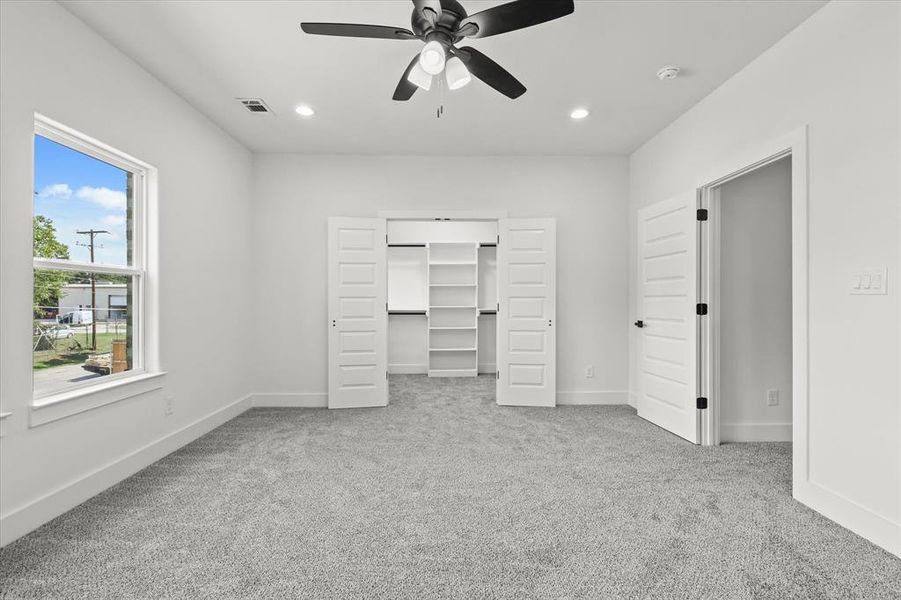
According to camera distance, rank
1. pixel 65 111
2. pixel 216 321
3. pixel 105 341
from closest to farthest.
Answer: pixel 65 111
pixel 105 341
pixel 216 321

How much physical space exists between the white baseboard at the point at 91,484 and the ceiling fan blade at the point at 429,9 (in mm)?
3037

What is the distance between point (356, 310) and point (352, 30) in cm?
300

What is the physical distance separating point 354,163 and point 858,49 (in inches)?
159

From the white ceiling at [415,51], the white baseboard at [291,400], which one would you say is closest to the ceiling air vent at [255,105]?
the white ceiling at [415,51]

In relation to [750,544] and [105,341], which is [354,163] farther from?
[750,544]

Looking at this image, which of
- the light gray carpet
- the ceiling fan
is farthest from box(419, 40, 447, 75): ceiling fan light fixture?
the light gray carpet

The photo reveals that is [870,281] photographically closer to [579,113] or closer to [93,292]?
[579,113]

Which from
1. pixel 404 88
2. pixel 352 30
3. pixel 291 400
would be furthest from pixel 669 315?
pixel 291 400

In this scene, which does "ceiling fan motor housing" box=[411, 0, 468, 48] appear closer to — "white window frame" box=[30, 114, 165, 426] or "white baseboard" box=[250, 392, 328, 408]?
"white window frame" box=[30, 114, 165, 426]

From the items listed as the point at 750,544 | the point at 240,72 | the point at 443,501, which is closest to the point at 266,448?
the point at 443,501

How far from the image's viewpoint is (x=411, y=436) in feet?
11.8

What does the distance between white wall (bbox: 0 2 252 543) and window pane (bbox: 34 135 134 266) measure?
0.20 m

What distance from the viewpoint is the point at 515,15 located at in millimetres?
1841

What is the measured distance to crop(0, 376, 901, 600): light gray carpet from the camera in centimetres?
171
